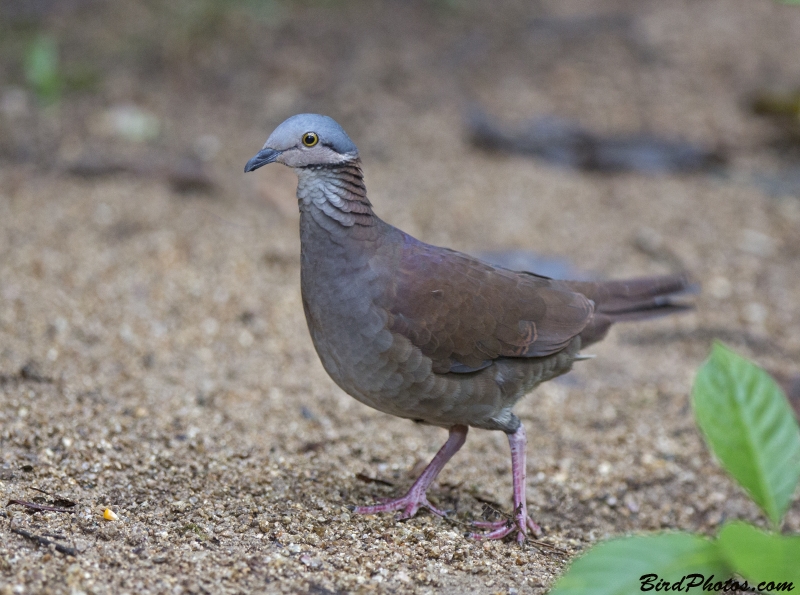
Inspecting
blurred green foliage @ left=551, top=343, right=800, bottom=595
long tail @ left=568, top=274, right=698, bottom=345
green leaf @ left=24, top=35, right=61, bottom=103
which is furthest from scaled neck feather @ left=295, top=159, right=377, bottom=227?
green leaf @ left=24, top=35, right=61, bottom=103

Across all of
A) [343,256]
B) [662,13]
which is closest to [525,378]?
[343,256]

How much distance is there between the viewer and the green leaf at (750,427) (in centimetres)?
236

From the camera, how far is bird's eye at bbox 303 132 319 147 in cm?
334

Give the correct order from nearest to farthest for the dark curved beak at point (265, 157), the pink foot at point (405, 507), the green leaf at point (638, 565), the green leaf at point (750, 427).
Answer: the green leaf at point (638, 565) < the green leaf at point (750, 427) < the dark curved beak at point (265, 157) < the pink foot at point (405, 507)

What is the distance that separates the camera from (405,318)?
343 centimetres

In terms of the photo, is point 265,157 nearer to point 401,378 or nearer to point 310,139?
point 310,139

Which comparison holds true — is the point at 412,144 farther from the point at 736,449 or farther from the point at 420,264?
the point at 736,449

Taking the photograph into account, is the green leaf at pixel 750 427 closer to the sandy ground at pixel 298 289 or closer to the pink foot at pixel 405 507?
the sandy ground at pixel 298 289

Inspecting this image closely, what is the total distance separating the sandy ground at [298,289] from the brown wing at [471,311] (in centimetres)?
76

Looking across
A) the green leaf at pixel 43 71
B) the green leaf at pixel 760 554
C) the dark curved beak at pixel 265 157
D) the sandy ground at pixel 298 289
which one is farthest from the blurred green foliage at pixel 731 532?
the green leaf at pixel 43 71

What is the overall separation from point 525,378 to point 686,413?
175cm

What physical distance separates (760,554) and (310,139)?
2212mm

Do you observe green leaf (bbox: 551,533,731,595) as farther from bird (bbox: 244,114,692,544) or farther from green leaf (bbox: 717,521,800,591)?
bird (bbox: 244,114,692,544)

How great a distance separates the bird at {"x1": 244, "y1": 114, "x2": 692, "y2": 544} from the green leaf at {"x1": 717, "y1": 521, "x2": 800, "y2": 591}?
1571 mm
